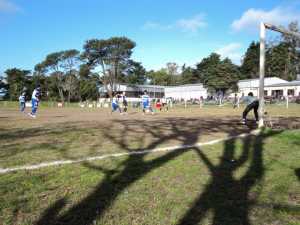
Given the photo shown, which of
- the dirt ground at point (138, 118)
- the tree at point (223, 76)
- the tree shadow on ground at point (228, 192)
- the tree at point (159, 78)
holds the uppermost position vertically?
the tree at point (159, 78)

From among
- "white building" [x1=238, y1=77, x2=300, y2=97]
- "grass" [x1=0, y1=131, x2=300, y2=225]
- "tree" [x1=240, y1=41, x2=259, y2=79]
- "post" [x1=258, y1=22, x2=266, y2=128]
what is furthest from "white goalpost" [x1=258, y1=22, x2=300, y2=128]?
"tree" [x1=240, y1=41, x2=259, y2=79]

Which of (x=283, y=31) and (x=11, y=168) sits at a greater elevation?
(x=283, y=31)

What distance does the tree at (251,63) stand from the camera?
88.1 m

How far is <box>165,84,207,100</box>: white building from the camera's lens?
76.8m

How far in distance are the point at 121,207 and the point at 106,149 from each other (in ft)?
12.0

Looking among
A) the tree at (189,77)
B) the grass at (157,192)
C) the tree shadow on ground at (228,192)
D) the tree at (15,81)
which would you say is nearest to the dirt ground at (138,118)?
the tree shadow on ground at (228,192)

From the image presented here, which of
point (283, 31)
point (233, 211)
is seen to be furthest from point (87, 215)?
point (283, 31)

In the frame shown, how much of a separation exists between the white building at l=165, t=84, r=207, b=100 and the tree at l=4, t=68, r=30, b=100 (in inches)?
1537

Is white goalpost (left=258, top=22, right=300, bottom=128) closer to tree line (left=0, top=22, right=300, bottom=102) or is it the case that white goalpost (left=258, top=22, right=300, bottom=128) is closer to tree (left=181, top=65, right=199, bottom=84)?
tree line (left=0, top=22, right=300, bottom=102)

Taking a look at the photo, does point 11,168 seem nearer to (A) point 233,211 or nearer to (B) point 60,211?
(B) point 60,211

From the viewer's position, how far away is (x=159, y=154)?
6.79m

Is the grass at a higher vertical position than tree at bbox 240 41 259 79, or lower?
lower

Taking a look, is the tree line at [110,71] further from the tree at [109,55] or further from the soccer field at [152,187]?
the soccer field at [152,187]

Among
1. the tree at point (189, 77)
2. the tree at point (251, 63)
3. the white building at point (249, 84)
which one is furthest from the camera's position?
the tree at point (189, 77)
